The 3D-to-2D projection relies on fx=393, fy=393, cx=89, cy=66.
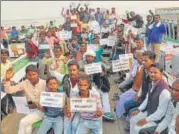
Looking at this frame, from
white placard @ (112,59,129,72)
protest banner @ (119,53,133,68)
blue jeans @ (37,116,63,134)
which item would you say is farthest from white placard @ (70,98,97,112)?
protest banner @ (119,53,133,68)

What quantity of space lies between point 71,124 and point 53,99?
43cm

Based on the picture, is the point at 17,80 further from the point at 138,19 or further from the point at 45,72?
the point at 138,19

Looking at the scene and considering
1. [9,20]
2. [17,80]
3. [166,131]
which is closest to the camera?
[166,131]

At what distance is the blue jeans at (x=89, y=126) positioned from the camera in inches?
211

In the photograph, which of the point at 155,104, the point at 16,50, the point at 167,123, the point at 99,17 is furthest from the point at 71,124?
the point at 99,17

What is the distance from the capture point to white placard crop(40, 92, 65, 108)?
212 inches

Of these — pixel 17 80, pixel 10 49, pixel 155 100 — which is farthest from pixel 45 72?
pixel 10 49

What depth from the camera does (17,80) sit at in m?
8.49

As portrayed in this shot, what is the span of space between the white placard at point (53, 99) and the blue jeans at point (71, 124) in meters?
0.24

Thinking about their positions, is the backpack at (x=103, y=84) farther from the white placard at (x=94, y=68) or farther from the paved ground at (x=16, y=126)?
the paved ground at (x=16, y=126)

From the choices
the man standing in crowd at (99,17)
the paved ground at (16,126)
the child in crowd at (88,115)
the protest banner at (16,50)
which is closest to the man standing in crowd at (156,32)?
the paved ground at (16,126)

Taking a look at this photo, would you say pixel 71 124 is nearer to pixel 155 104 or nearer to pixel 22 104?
pixel 22 104

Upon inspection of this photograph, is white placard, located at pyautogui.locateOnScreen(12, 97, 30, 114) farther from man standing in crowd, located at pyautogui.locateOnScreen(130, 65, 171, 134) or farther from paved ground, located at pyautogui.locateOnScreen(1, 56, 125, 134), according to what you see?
man standing in crowd, located at pyautogui.locateOnScreen(130, 65, 171, 134)

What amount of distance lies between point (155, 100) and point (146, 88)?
99 centimetres
